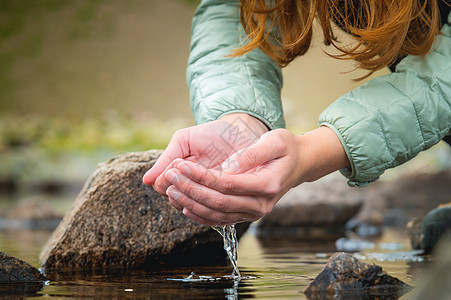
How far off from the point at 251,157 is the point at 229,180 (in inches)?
2.9

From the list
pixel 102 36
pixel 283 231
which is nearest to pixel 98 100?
pixel 102 36

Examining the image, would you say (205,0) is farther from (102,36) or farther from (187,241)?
(102,36)

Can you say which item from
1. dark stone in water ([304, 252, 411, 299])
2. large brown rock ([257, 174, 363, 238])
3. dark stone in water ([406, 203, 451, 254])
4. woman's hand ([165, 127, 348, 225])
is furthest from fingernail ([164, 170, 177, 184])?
large brown rock ([257, 174, 363, 238])

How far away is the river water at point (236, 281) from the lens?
1529 mm

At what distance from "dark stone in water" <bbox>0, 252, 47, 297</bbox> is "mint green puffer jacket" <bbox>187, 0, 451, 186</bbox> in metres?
0.67

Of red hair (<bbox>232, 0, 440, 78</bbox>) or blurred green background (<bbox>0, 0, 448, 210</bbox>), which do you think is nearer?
red hair (<bbox>232, 0, 440, 78</bbox>)

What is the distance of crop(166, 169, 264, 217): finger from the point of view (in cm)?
117

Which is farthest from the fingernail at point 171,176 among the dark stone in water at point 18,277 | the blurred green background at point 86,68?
the blurred green background at point 86,68

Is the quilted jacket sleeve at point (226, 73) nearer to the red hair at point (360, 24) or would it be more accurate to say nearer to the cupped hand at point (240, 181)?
the red hair at point (360, 24)

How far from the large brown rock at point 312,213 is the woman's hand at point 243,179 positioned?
2884 millimetres

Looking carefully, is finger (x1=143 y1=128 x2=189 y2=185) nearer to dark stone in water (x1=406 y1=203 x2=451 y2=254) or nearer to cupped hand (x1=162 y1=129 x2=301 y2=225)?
cupped hand (x1=162 y1=129 x2=301 y2=225)

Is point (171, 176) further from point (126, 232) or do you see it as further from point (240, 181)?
point (126, 232)

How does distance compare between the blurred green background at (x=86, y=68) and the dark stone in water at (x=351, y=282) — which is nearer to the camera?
the dark stone in water at (x=351, y=282)

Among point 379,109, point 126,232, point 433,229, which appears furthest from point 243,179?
point 433,229
